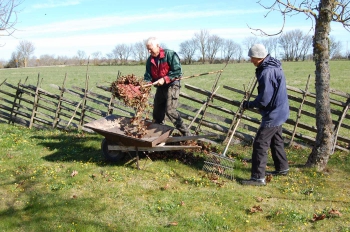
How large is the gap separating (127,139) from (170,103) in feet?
4.17

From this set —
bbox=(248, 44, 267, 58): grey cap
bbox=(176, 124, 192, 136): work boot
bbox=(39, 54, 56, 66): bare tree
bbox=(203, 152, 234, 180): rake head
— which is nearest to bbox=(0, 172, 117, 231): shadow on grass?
bbox=(203, 152, 234, 180): rake head

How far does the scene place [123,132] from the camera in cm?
661

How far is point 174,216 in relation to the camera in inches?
182

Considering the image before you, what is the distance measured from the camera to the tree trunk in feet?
18.3

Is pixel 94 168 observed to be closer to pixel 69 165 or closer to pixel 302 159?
pixel 69 165

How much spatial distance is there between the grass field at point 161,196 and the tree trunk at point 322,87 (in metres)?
0.29

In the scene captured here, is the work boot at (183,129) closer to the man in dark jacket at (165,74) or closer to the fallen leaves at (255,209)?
the man in dark jacket at (165,74)

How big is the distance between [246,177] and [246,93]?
2256 mm

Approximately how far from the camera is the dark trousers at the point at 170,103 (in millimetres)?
6746

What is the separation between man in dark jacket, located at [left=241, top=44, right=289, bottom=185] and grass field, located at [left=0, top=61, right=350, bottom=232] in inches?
16.4

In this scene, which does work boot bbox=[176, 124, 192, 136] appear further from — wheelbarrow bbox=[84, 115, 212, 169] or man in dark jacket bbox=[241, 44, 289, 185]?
man in dark jacket bbox=[241, 44, 289, 185]

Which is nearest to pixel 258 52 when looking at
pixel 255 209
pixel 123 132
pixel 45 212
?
pixel 255 209

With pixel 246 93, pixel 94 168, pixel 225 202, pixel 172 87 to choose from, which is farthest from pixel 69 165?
pixel 246 93

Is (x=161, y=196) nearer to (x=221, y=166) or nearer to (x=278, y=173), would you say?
(x=221, y=166)
